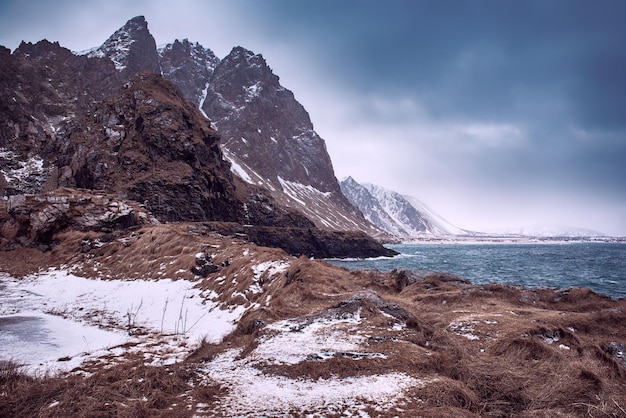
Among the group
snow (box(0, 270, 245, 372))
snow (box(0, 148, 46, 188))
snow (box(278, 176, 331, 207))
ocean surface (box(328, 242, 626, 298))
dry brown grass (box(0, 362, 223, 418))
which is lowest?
ocean surface (box(328, 242, 626, 298))

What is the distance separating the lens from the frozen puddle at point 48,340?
23.8 ft

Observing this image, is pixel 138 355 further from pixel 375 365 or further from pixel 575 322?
pixel 575 322

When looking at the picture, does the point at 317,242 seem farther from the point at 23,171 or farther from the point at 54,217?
the point at 54,217

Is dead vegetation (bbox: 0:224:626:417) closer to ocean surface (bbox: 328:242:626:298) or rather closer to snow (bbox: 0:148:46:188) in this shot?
ocean surface (bbox: 328:242:626:298)

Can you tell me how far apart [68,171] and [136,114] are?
51.3 feet

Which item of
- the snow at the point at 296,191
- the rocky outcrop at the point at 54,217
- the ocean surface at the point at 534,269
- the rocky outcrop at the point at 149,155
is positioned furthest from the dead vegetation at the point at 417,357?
the snow at the point at 296,191

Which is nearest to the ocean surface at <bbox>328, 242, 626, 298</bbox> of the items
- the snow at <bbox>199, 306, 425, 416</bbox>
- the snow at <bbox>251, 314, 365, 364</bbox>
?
the snow at <bbox>251, 314, 365, 364</bbox>

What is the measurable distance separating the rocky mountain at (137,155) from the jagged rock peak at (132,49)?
195ft

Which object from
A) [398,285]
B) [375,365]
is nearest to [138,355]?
[375,365]

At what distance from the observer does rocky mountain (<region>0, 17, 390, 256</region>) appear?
176 feet

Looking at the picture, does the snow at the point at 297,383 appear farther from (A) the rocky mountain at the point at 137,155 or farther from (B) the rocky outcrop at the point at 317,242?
(B) the rocky outcrop at the point at 317,242

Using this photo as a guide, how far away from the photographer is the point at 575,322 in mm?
9500

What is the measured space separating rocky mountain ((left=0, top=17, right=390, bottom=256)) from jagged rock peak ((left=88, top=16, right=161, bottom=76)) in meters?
59.3

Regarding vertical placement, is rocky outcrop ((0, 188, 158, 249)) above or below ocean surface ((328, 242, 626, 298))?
above
